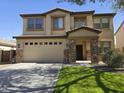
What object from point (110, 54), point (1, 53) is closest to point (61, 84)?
point (110, 54)

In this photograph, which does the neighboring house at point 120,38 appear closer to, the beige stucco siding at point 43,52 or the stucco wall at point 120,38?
the stucco wall at point 120,38

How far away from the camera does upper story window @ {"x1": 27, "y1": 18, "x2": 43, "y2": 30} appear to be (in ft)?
97.0

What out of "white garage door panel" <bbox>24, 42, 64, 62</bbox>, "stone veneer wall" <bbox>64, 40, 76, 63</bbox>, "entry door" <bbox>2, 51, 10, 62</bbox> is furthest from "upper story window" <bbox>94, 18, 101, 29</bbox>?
"entry door" <bbox>2, 51, 10, 62</bbox>

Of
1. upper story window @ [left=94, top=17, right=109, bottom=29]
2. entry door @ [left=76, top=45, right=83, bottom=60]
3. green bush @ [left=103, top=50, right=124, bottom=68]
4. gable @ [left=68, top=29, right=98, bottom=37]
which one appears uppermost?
upper story window @ [left=94, top=17, right=109, bottom=29]

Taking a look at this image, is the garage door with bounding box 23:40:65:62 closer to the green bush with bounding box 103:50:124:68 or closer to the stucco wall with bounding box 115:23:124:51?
the green bush with bounding box 103:50:124:68

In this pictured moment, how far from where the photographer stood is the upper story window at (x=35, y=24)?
97.0 feet

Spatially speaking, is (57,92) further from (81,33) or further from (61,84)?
(81,33)

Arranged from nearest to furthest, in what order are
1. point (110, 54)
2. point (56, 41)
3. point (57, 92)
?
point (57, 92)
point (110, 54)
point (56, 41)

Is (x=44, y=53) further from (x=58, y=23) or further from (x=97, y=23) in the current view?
(x=97, y=23)

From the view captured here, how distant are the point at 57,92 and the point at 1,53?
22.8 metres

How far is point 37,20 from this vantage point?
29719 mm

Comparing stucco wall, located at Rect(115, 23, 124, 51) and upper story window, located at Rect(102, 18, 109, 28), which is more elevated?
upper story window, located at Rect(102, 18, 109, 28)

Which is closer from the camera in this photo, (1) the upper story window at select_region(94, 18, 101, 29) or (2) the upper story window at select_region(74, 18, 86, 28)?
(1) the upper story window at select_region(94, 18, 101, 29)

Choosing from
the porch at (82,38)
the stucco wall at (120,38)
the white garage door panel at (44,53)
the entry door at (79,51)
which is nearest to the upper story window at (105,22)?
the entry door at (79,51)
